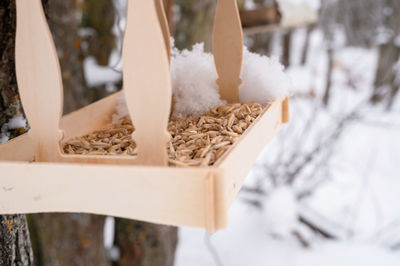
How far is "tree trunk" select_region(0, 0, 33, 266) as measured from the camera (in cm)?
89

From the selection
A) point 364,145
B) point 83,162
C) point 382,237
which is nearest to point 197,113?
point 83,162

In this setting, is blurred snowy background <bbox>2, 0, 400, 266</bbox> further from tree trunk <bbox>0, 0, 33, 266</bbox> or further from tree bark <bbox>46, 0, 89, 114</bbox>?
tree trunk <bbox>0, 0, 33, 266</bbox>

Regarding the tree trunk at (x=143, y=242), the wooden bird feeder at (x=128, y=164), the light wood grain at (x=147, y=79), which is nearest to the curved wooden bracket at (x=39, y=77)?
the wooden bird feeder at (x=128, y=164)

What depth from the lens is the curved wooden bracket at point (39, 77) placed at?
610mm

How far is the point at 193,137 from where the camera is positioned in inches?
29.3

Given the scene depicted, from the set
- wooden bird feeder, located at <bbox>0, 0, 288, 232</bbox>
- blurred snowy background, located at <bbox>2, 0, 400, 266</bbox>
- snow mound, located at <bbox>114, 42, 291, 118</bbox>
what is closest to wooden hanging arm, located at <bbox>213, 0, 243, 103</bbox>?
snow mound, located at <bbox>114, 42, 291, 118</bbox>

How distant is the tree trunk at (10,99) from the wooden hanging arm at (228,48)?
1.50ft

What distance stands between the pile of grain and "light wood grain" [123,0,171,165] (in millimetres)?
42

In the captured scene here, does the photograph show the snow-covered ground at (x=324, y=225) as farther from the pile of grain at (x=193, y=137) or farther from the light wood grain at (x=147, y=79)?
the light wood grain at (x=147, y=79)

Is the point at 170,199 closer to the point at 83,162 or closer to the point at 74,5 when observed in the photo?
the point at 83,162

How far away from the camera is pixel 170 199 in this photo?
21.2 inches

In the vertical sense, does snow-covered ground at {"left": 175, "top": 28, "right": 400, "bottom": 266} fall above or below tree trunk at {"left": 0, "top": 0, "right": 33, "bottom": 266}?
below

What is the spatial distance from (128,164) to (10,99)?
48cm

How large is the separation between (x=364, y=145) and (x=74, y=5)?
298 centimetres
